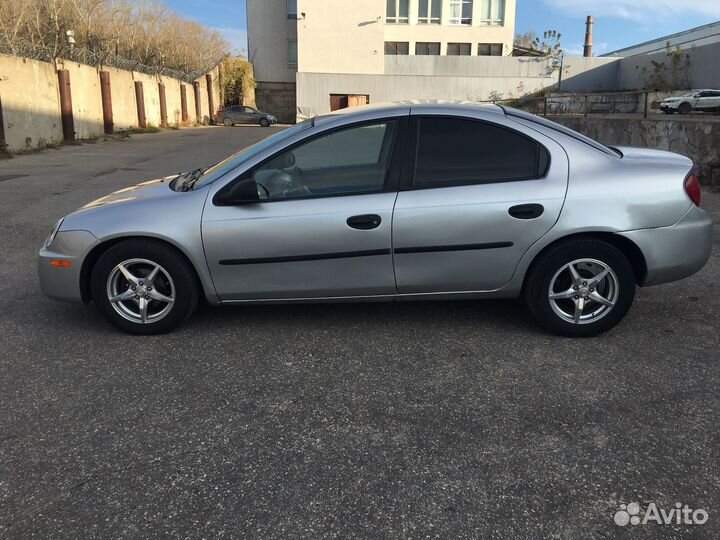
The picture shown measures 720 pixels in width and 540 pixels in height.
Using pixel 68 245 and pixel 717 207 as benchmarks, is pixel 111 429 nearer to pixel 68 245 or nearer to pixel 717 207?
pixel 68 245

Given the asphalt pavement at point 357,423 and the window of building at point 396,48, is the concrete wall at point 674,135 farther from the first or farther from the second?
the window of building at point 396,48

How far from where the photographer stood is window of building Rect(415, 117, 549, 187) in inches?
151

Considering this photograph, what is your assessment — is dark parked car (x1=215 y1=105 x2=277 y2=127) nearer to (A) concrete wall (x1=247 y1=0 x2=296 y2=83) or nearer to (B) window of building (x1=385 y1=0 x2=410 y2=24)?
(A) concrete wall (x1=247 y1=0 x2=296 y2=83)

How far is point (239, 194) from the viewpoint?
148 inches

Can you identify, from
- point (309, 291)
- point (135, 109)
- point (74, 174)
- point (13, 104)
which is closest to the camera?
point (309, 291)

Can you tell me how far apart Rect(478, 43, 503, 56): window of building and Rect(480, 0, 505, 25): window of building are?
71.2 inches

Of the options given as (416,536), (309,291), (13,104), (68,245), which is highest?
(13,104)

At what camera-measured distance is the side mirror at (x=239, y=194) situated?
12.3ft

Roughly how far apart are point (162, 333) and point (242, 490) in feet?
6.16

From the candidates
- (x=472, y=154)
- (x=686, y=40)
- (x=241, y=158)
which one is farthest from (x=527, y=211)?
(x=686, y=40)

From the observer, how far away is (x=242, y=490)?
246 centimetres

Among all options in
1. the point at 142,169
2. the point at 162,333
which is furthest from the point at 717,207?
the point at 142,169

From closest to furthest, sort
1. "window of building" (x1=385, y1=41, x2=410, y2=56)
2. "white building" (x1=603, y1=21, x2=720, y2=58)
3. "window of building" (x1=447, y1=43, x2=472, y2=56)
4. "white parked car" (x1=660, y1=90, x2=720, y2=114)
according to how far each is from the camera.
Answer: "white parked car" (x1=660, y1=90, x2=720, y2=114) → "white building" (x1=603, y1=21, x2=720, y2=58) → "window of building" (x1=447, y1=43, x2=472, y2=56) → "window of building" (x1=385, y1=41, x2=410, y2=56)

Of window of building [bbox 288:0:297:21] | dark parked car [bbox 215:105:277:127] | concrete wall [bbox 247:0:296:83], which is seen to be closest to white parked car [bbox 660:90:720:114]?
dark parked car [bbox 215:105:277:127]
